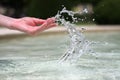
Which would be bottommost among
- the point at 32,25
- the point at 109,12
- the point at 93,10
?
the point at 32,25

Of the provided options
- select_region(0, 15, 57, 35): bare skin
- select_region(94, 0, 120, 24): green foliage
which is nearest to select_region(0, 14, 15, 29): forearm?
select_region(0, 15, 57, 35): bare skin

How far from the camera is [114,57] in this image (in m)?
6.58

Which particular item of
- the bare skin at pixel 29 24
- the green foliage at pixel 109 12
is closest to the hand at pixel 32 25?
the bare skin at pixel 29 24

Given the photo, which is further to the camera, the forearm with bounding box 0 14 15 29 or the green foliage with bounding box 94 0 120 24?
the green foliage with bounding box 94 0 120 24

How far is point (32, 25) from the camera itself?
5.07 meters

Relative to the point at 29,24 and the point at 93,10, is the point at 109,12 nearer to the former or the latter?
Result: the point at 93,10

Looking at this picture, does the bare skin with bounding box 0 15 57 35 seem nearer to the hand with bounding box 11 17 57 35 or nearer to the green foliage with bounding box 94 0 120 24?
the hand with bounding box 11 17 57 35

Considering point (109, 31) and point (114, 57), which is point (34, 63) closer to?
point (114, 57)

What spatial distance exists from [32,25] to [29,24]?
0.05 metres

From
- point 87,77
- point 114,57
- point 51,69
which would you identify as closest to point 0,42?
point 114,57

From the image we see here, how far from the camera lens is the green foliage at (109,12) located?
53.1 feet

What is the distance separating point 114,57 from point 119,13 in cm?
975

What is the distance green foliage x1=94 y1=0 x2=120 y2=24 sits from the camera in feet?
53.1

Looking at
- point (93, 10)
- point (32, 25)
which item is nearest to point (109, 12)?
point (93, 10)
